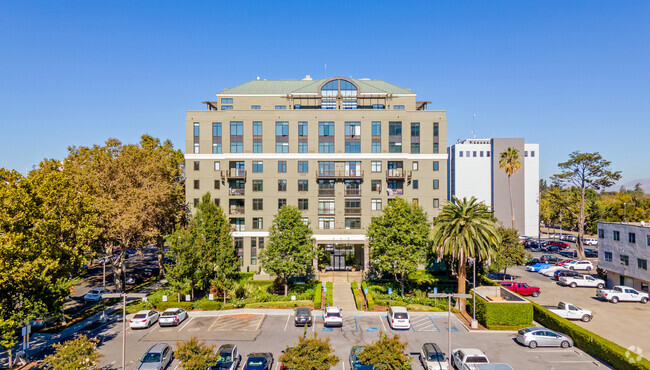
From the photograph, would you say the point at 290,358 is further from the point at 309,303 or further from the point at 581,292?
the point at 581,292

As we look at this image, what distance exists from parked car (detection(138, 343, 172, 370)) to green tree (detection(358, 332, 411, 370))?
14238 mm

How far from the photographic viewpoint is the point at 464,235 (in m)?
39.8

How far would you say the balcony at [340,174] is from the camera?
56.6 m

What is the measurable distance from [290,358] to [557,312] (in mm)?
29823

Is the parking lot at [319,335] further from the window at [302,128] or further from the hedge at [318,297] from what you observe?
the window at [302,128]

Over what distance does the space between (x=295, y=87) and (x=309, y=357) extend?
5151cm

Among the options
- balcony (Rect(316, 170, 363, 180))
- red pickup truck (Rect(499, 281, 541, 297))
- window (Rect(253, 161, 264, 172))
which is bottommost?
red pickup truck (Rect(499, 281, 541, 297))

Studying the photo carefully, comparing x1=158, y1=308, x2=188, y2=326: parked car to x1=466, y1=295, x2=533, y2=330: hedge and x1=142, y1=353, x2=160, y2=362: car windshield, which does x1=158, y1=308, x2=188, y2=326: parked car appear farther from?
x1=466, y1=295, x2=533, y2=330: hedge

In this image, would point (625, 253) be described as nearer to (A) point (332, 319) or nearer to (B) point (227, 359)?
(A) point (332, 319)

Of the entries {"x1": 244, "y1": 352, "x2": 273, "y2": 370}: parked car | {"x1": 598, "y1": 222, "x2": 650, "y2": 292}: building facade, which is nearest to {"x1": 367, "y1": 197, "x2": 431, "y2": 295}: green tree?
{"x1": 244, "y1": 352, "x2": 273, "y2": 370}: parked car

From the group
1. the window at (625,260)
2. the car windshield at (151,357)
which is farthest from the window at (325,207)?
the window at (625,260)

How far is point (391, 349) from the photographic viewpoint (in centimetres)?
2325

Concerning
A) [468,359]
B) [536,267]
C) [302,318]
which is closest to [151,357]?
[302,318]

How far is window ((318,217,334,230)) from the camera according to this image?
5750cm
